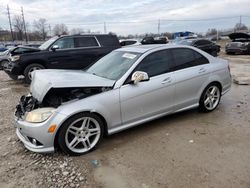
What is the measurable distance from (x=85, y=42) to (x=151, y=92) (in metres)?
5.74

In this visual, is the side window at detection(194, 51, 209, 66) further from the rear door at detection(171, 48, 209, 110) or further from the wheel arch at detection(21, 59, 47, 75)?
the wheel arch at detection(21, 59, 47, 75)

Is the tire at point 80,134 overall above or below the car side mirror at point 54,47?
below

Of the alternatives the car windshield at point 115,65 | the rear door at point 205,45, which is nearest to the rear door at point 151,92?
the car windshield at point 115,65

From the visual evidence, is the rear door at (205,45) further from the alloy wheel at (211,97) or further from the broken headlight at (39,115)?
the broken headlight at (39,115)

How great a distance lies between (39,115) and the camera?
3229 millimetres

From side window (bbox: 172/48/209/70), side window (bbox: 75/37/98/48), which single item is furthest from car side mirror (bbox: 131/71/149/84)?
side window (bbox: 75/37/98/48)

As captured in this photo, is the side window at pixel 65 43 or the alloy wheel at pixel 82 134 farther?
the side window at pixel 65 43

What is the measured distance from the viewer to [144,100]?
388 cm

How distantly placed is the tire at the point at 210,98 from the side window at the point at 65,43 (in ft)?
18.6

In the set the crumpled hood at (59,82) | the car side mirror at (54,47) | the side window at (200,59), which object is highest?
the car side mirror at (54,47)

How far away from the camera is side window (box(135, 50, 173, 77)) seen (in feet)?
13.2

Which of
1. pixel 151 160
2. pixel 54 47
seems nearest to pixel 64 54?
pixel 54 47

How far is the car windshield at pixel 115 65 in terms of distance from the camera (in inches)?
156

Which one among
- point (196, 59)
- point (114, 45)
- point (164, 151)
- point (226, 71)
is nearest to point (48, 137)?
point (164, 151)
